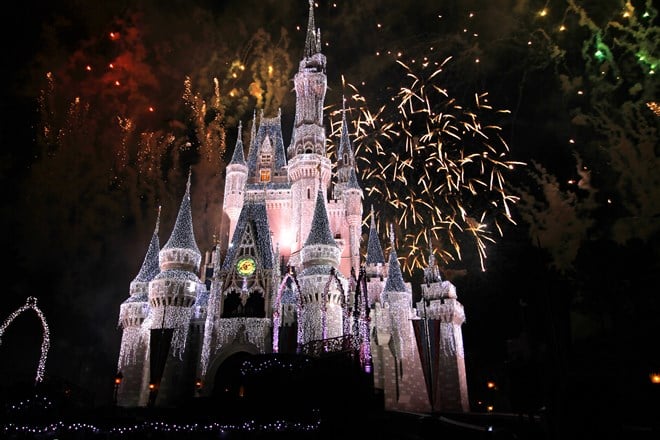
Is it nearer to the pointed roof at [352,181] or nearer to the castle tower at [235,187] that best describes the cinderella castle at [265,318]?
the castle tower at [235,187]

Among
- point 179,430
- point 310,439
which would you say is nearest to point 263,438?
point 310,439

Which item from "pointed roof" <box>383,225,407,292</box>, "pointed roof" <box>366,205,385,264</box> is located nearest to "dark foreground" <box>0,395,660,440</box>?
"pointed roof" <box>383,225,407,292</box>

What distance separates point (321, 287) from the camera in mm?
30875

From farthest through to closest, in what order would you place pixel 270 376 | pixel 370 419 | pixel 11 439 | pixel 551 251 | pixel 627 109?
1. pixel 551 251
2. pixel 627 109
3. pixel 270 376
4. pixel 370 419
5. pixel 11 439

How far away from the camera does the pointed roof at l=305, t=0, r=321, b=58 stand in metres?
44.5

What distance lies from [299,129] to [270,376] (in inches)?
1097

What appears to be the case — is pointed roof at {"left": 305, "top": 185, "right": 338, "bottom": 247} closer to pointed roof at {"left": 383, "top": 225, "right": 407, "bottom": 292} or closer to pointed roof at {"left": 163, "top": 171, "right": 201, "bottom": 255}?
pointed roof at {"left": 383, "top": 225, "right": 407, "bottom": 292}

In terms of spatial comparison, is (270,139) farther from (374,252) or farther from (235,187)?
(374,252)

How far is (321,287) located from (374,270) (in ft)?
Answer: 26.0

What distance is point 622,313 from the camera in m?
31.1

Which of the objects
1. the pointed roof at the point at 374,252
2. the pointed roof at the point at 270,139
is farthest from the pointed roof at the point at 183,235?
the pointed roof at the point at 374,252

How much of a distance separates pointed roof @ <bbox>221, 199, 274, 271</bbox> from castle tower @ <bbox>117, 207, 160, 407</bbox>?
6.56m

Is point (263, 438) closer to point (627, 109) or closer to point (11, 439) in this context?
point (11, 439)

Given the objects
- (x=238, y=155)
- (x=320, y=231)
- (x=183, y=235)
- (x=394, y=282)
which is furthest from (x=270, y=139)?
(x=394, y=282)
